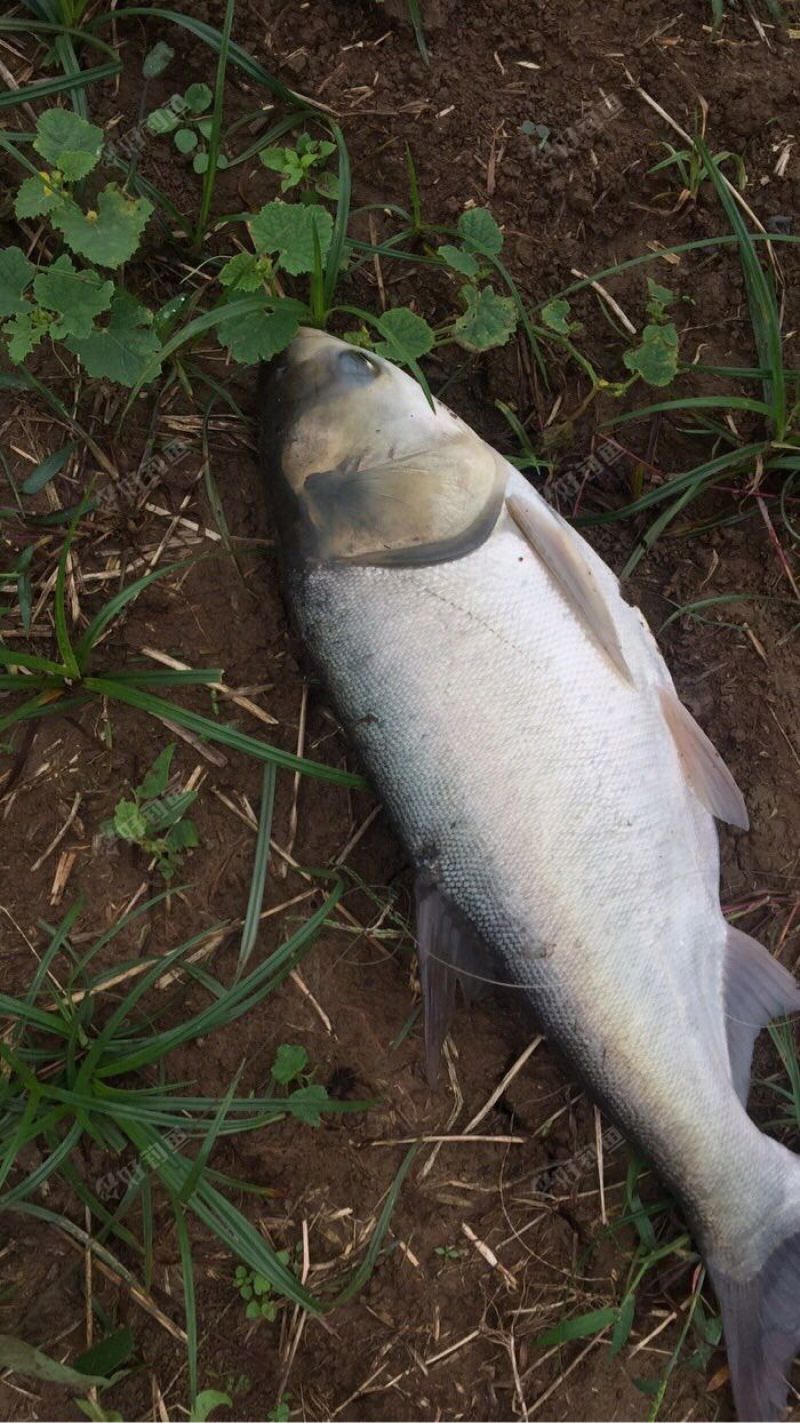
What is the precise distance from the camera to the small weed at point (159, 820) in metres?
2.96

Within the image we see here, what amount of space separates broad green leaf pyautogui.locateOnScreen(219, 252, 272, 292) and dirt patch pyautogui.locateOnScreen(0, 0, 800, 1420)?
331 millimetres

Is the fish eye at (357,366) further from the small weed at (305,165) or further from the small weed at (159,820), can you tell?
the small weed at (159,820)

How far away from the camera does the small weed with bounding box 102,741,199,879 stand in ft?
9.70

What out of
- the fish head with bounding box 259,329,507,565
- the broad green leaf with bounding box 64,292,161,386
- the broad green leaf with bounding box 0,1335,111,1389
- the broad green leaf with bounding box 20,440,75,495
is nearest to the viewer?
the broad green leaf with bounding box 0,1335,111,1389

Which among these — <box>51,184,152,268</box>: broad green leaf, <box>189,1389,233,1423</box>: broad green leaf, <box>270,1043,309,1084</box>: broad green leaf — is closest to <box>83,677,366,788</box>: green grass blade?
<box>270,1043,309,1084</box>: broad green leaf

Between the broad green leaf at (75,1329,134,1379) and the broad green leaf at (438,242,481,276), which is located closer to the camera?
the broad green leaf at (75,1329,134,1379)

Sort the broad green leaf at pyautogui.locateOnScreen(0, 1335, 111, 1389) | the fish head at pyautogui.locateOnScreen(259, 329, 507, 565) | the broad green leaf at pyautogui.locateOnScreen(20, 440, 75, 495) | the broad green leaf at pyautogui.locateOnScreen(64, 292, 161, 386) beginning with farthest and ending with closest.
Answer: the broad green leaf at pyautogui.locateOnScreen(20, 440, 75, 495)
the broad green leaf at pyautogui.locateOnScreen(64, 292, 161, 386)
the fish head at pyautogui.locateOnScreen(259, 329, 507, 565)
the broad green leaf at pyautogui.locateOnScreen(0, 1335, 111, 1389)

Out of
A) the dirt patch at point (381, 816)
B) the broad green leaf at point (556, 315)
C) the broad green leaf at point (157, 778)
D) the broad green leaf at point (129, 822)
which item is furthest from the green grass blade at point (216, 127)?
the broad green leaf at point (129, 822)

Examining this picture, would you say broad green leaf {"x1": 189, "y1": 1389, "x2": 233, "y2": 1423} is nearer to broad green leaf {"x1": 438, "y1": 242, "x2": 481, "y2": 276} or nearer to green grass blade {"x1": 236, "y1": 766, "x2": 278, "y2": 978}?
green grass blade {"x1": 236, "y1": 766, "x2": 278, "y2": 978}

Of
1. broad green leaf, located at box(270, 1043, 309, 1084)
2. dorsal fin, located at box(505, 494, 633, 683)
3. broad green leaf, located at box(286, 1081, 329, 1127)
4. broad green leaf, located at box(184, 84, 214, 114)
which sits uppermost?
broad green leaf, located at box(184, 84, 214, 114)

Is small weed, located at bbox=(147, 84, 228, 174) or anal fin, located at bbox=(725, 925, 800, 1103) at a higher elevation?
small weed, located at bbox=(147, 84, 228, 174)

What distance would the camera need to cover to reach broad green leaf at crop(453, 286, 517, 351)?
117 inches

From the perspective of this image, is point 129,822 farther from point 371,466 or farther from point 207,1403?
point 207,1403

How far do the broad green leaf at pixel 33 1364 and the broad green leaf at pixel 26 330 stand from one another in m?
2.71
